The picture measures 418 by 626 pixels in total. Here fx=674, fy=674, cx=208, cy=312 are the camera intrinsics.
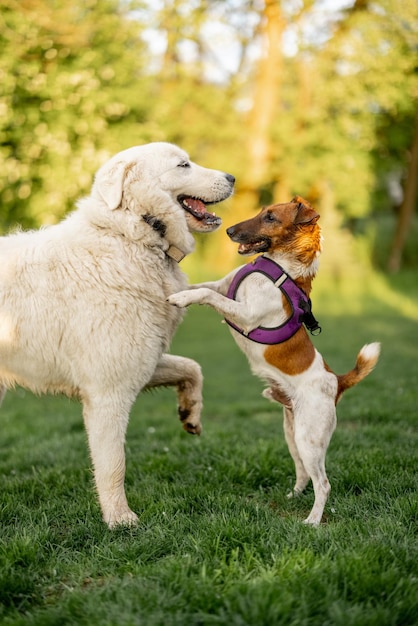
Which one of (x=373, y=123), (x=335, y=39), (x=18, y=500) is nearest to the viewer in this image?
(x=18, y=500)

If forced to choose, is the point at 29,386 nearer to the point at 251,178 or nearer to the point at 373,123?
the point at 251,178

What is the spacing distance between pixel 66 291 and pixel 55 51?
10.1 m

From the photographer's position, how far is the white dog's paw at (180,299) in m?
3.88

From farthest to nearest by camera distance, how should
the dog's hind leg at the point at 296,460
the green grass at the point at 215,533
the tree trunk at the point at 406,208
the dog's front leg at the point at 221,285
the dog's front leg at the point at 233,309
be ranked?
the tree trunk at the point at 406,208, the dog's front leg at the point at 221,285, the dog's hind leg at the point at 296,460, the dog's front leg at the point at 233,309, the green grass at the point at 215,533

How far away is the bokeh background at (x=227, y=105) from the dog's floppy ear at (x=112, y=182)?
28.9ft

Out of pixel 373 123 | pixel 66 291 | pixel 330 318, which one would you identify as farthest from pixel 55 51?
pixel 373 123

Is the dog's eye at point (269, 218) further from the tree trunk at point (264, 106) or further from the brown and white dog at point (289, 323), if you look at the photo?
the tree trunk at point (264, 106)

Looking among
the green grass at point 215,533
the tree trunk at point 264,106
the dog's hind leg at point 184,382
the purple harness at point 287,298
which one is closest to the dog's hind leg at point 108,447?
the green grass at point 215,533

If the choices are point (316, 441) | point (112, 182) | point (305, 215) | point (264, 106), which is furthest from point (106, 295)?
point (264, 106)

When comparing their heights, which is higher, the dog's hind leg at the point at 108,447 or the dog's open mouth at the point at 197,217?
the dog's open mouth at the point at 197,217

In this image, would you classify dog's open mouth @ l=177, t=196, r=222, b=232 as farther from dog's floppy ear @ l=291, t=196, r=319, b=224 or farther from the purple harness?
dog's floppy ear @ l=291, t=196, r=319, b=224

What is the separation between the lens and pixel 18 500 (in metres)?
4.25

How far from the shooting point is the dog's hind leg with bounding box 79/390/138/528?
381 centimetres

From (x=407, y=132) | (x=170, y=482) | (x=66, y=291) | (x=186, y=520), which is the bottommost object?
(x=407, y=132)
